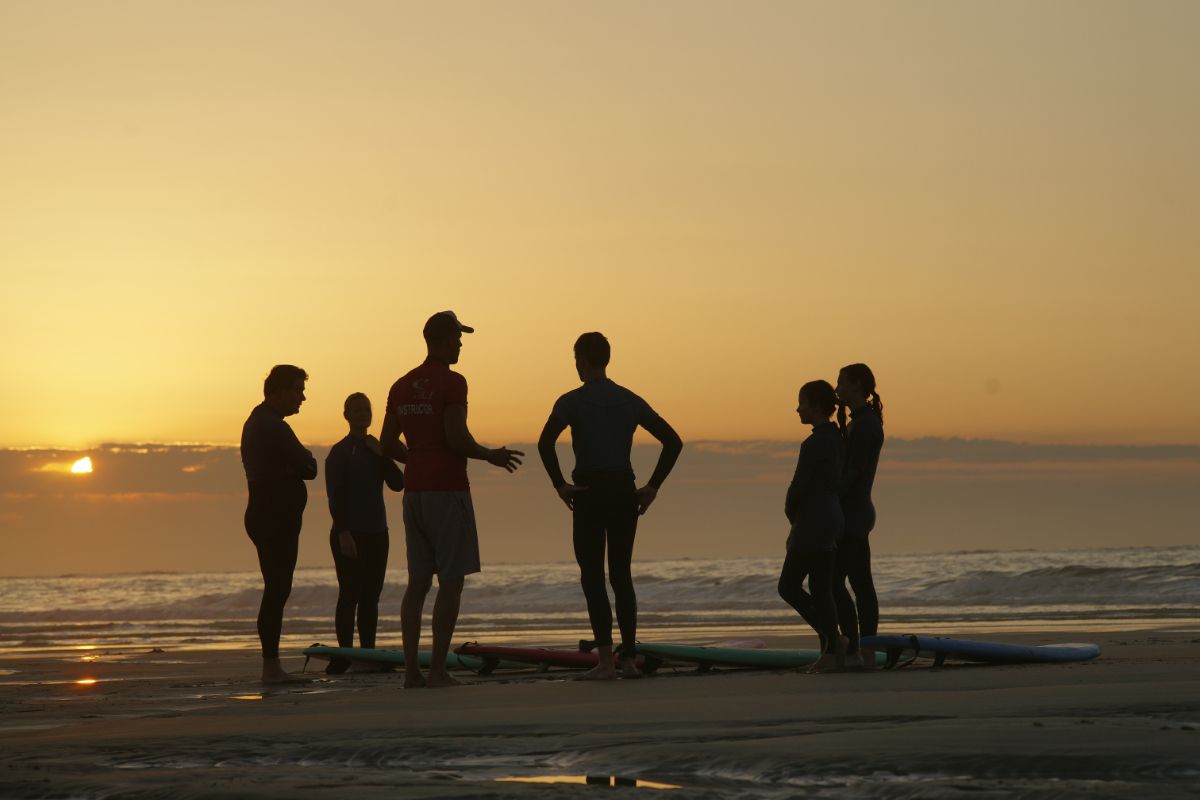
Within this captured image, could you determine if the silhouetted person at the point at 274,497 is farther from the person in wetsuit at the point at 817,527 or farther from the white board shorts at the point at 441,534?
the person in wetsuit at the point at 817,527

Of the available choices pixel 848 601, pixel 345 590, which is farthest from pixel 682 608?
pixel 848 601

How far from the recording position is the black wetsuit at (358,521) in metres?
10.1

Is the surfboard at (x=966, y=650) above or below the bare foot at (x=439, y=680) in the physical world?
below

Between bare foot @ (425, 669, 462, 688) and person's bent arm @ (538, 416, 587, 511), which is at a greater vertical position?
person's bent arm @ (538, 416, 587, 511)

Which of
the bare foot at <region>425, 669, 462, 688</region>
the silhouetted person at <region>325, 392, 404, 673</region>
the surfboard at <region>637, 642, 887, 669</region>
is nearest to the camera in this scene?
the bare foot at <region>425, 669, 462, 688</region>

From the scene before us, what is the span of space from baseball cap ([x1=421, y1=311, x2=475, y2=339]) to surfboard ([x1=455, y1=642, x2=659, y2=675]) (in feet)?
7.12

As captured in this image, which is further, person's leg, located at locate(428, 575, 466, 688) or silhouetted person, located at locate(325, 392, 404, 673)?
silhouetted person, located at locate(325, 392, 404, 673)

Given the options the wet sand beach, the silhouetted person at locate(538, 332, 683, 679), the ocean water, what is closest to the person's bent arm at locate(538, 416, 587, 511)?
the silhouetted person at locate(538, 332, 683, 679)

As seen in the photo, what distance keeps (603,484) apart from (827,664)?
1.59m

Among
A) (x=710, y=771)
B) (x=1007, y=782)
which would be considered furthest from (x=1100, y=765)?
(x=710, y=771)

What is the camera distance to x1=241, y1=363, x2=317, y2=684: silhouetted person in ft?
28.7

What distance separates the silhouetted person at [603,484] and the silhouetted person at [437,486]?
1.78 feet

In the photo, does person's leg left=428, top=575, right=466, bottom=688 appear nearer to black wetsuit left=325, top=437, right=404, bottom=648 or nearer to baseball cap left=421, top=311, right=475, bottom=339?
baseball cap left=421, top=311, right=475, bottom=339

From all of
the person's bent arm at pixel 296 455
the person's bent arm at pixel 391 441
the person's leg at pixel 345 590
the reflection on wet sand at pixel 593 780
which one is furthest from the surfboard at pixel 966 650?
the reflection on wet sand at pixel 593 780
